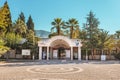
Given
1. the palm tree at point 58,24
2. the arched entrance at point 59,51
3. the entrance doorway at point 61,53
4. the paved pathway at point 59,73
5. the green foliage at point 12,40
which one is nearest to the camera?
the paved pathway at point 59,73

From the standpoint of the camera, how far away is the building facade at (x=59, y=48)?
37.3m

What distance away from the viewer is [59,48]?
144 feet

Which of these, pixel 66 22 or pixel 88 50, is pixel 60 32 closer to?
pixel 66 22

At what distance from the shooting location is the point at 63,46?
4366 centimetres

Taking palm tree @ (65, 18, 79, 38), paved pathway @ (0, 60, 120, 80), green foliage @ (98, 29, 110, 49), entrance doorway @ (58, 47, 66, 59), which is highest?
palm tree @ (65, 18, 79, 38)

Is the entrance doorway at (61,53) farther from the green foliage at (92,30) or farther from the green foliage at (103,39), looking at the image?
the green foliage at (103,39)

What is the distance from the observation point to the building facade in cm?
3731

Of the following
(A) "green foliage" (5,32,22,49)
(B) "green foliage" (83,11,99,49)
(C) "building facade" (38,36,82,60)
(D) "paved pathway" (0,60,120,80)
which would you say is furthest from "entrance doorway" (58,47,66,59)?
(D) "paved pathway" (0,60,120,80)

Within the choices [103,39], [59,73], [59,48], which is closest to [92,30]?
[103,39]

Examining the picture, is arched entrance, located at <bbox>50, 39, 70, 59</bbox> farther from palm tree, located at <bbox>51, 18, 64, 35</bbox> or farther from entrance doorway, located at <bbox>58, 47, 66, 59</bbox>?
palm tree, located at <bbox>51, 18, 64, 35</bbox>

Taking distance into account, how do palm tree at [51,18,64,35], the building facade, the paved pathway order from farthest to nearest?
palm tree at [51,18,64,35]
the building facade
the paved pathway

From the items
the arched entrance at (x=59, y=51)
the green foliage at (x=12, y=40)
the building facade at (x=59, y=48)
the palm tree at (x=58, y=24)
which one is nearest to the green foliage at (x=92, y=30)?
the building facade at (x=59, y=48)

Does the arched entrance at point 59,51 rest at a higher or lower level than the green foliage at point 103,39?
lower

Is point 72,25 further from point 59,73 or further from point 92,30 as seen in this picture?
point 59,73
